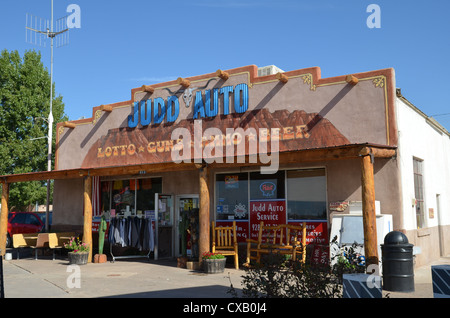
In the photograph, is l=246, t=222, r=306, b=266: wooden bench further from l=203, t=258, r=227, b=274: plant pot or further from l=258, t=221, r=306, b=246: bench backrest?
l=203, t=258, r=227, b=274: plant pot

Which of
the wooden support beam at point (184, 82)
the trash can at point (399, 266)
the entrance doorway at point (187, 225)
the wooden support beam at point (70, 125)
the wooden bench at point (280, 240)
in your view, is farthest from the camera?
the wooden support beam at point (70, 125)

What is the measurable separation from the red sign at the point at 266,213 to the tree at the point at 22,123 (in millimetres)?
17660

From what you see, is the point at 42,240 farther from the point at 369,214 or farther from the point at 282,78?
the point at 369,214

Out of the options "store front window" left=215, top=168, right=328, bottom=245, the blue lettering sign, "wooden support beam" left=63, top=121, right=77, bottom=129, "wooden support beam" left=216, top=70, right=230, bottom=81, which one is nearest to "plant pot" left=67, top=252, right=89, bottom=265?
"store front window" left=215, top=168, right=328, bottom=245

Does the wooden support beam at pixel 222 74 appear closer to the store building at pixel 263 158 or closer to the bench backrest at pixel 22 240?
the store building at pixel 263 158

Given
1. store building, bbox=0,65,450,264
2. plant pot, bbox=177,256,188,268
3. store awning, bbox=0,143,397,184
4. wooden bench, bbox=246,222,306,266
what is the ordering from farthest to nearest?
plant pot, bbox=177,256,188,268 → wooden bench, bbox=246,222,306,266 → store building, bbox=0,65,450,264 → store awning, bbox=0,143,397,184

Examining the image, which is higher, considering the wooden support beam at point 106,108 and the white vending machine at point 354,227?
the wooden support beam at point 106,108

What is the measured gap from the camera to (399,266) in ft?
26.2

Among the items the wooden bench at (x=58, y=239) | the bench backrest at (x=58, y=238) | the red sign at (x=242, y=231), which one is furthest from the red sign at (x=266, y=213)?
the bench backrest at (x=58, y=238)

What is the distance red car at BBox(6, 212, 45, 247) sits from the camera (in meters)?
20.2

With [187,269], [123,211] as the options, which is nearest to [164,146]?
[123,211]

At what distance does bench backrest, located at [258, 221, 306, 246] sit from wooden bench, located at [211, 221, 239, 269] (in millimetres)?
711

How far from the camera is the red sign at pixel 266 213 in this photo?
1195 centimetres
